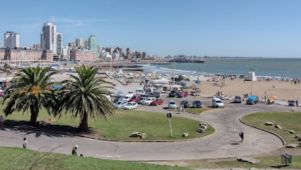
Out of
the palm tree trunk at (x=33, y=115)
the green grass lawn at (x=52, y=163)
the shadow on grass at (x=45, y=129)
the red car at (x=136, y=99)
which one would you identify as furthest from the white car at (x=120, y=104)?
the green grass lawn at (x=52, y=163)

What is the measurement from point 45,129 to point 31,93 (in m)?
3.28

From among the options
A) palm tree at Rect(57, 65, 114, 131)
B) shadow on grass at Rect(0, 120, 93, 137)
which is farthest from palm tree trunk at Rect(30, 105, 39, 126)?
palm tree at Rect(57, 65, 114, 131)

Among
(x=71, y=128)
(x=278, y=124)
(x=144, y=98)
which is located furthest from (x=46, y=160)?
(x=144, y=98)

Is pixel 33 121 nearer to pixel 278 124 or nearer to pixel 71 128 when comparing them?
pixel 71 128

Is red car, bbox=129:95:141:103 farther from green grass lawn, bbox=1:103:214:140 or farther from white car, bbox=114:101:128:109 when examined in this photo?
green grass lawn, bbox=1:103:214:140

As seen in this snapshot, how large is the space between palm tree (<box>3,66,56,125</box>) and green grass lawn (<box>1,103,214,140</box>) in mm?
2477

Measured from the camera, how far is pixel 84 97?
35.7 m

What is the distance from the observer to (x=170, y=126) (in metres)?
38.8

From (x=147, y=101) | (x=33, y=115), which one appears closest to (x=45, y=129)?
(x=33, y=115)

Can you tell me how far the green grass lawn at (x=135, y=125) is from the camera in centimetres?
3541

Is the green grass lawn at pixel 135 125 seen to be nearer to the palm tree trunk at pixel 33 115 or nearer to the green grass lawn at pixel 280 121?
the palm tree trunk at pixel 33 115

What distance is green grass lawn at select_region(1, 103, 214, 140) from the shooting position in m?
35.4

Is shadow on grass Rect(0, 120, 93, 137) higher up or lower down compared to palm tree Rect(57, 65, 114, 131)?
lower down

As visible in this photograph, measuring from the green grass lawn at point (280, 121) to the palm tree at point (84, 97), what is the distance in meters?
15.0
